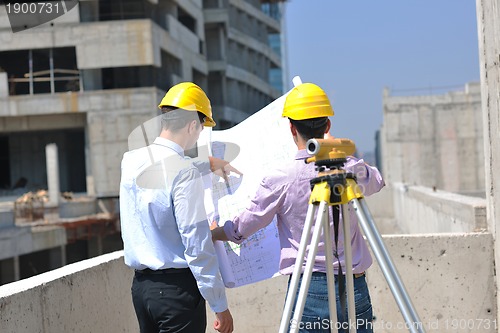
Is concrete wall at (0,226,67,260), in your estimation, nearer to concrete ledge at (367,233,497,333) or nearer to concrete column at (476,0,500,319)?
concrete ledge at (367,233,497,333)

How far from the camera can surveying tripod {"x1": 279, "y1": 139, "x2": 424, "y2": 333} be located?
3082 millimetres

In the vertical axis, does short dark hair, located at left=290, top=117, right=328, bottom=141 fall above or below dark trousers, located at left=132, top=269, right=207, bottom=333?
above

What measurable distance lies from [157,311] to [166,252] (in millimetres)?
296

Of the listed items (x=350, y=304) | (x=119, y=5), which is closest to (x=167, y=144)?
(x=350, y=304)

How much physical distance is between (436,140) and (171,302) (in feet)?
126

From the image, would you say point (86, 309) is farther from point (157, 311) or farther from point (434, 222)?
point (434, 222)

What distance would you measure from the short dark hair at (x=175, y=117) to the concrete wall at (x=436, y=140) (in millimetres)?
37040

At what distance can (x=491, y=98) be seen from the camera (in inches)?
224

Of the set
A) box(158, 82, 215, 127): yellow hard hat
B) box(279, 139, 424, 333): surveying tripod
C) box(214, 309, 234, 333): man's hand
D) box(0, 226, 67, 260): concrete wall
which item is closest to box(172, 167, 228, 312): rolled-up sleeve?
box(214, 309, 234, 333): man's hand

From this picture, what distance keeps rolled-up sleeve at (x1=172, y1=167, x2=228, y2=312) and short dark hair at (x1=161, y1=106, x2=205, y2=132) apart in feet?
0.94

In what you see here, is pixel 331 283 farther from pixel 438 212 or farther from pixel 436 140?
pixel 436 140

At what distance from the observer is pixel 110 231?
107ft

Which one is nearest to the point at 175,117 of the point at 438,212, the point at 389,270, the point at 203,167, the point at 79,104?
the point at 203,167

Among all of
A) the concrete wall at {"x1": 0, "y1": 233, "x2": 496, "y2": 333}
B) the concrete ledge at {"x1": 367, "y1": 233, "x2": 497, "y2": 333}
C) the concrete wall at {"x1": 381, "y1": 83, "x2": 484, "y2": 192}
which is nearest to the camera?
the concrete wall at {"x1": 0, "y1": 233, "x2": 496, "y2": 333}
